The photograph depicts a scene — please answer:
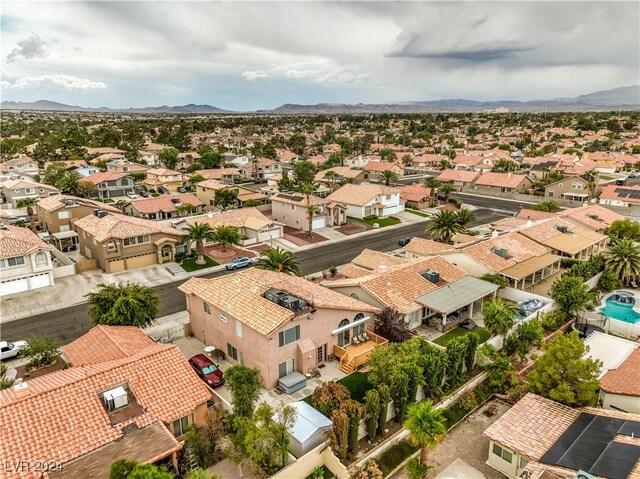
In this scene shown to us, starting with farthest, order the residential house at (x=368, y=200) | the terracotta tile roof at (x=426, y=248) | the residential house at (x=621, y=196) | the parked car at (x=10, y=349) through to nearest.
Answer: the residential house at (x=621, y=196) < the residential house at (x=368, y=200) < the terracotta tile roof at (x=426, y=248) < the parked car at (x=10, y=349)

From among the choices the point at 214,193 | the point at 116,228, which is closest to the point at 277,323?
the point at 116,228

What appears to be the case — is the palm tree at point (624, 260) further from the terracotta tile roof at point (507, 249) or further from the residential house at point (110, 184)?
the residential house at point (110, 184)

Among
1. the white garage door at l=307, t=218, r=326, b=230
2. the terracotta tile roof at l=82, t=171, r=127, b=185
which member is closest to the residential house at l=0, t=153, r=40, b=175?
the terracotta tile roof at l=82, t=171, r=127, b=185

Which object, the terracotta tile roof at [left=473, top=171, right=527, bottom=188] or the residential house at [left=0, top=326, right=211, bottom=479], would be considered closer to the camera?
the residential house at [left=0, top=326, right=211, bottom=479]

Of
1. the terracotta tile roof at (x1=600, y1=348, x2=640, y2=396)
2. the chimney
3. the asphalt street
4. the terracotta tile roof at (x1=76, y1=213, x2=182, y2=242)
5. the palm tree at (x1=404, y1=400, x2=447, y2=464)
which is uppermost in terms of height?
the terracotta tile roof at (x1=76, y1=213, x2=182, y2=242)

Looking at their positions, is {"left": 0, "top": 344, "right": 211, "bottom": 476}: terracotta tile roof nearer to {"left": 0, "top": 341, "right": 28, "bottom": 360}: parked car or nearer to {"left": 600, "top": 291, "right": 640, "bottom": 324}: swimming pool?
{"left": 0, "top": 341, "right": 28, "bottom": 360}: parked car

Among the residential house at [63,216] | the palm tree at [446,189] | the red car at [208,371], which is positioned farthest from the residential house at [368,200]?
the red car at [208,371]

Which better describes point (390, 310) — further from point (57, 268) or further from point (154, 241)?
point (57, 268)
